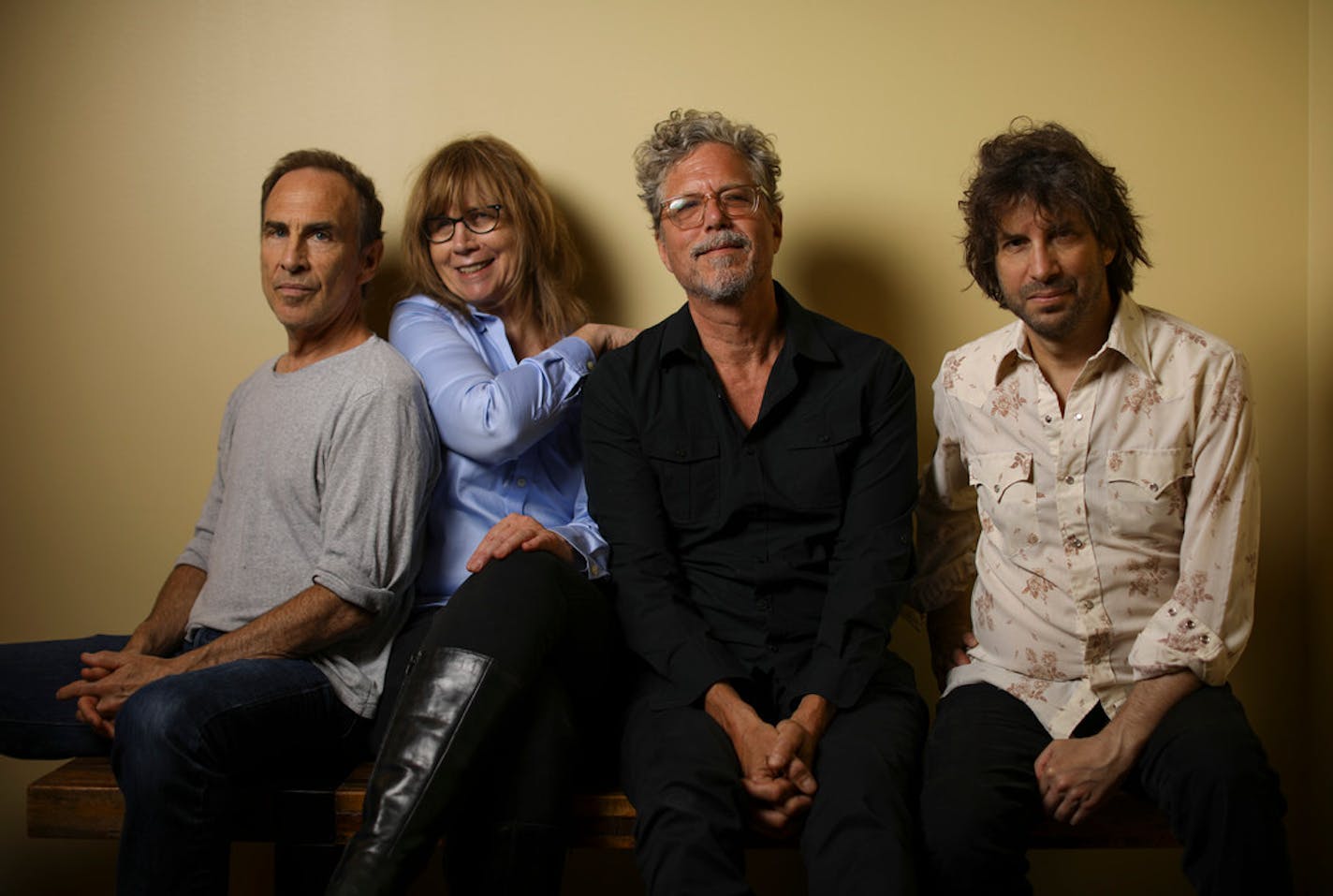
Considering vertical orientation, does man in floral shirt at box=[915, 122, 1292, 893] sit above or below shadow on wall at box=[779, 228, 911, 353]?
below

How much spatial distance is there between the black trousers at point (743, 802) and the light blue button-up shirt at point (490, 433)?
1.58 feet

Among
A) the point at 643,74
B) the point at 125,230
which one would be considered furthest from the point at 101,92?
the point at 643,74

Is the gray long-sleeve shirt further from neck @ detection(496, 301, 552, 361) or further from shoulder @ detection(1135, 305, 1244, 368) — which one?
shoulder @ detection(1135, 305, 1244, 368)

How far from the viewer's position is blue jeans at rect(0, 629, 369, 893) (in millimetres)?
1896

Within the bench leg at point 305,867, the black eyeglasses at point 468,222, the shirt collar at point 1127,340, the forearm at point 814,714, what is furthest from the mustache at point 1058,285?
the bench leg at point 305,867

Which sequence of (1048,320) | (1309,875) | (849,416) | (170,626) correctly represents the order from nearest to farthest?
1. (1048,320)
2. (849,416)
3. (170,626)
4. (1309,875)

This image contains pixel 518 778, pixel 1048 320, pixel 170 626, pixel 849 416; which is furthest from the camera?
pixel 170 626

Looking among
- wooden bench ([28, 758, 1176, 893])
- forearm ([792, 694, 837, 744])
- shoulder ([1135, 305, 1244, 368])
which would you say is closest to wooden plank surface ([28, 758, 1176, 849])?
wooden bench ([28, 758, 1176, 893])

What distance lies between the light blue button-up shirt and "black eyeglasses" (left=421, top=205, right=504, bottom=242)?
0.53ft

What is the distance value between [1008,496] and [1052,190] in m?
0.58

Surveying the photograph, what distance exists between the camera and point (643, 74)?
110 inches

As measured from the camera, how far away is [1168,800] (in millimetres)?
1847

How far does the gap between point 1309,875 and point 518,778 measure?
6.82 ft

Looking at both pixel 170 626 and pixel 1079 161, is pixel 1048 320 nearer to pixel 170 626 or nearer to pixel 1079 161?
pixel 1079 161
